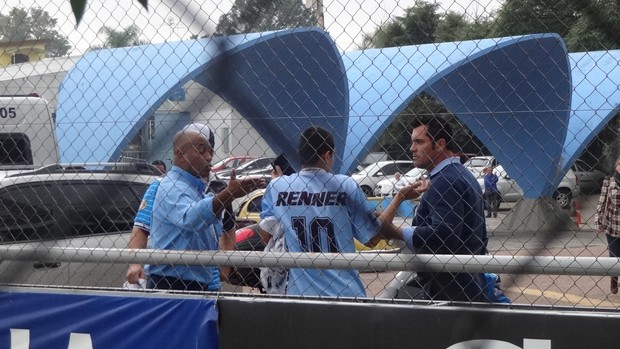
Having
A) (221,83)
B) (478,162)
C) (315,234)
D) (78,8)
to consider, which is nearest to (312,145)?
(221,83)

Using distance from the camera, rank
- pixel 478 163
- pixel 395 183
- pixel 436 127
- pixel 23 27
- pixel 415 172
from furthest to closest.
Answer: pixel 415 172
pixel 395 183
pixel 436 127
pixel 478 163
pixel 23 27

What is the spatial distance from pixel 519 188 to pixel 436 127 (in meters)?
1.38

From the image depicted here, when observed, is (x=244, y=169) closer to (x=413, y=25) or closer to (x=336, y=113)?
(x=336, y=113)

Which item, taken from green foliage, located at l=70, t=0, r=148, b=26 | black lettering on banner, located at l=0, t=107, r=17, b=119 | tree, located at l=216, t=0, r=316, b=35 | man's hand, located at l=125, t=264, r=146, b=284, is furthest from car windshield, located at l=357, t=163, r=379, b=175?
black lettering on banner, located at l=0, t=107, r=17, b=119

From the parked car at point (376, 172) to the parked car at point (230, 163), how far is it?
53cm

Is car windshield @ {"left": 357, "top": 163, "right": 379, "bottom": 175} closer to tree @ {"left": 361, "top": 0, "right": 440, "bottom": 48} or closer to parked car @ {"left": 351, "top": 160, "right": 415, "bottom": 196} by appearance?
parked car @ {"left": 351, "top": 160, "right": 415, "bottom": 196}

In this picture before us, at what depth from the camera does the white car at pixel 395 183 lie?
14.2 ft

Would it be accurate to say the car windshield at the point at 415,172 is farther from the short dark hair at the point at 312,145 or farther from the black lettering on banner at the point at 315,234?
the short dark hair at the point at 312,145

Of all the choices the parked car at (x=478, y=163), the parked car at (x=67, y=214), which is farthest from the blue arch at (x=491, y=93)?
the parked car at (x=67, y=214)

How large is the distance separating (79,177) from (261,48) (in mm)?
2479

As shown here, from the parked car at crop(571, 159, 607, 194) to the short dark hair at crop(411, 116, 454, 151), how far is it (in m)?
1.98

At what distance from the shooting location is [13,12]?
1.27m

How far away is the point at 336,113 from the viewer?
9.82 feet

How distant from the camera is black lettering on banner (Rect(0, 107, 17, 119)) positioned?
22.0 feet
